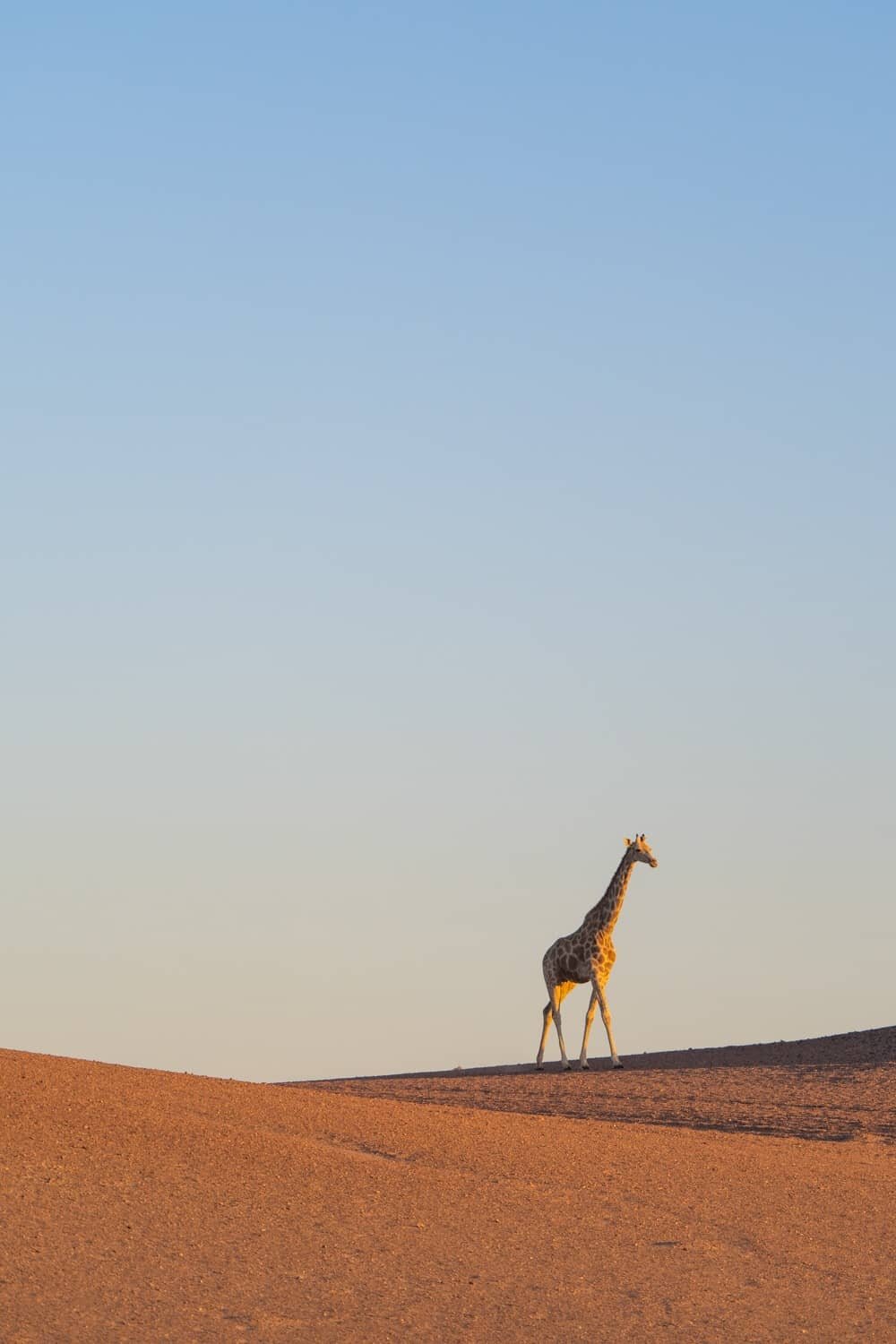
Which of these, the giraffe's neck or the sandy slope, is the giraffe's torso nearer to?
the giraffe's neck

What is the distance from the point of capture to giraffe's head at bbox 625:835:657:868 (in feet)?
106

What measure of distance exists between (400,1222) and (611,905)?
57.4ft

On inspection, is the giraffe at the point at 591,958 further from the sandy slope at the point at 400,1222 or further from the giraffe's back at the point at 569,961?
the sandy slope at the point at 400,1222

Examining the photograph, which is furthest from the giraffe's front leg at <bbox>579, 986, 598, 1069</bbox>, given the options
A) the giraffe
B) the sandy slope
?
the sandy slope

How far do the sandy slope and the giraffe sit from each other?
977 centimetres

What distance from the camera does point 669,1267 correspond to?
14086mm

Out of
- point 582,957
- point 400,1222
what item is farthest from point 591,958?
point 400,1222

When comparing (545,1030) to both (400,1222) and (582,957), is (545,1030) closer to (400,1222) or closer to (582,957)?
(582,957)

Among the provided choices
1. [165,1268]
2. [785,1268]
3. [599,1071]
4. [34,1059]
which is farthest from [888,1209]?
[599,1071]

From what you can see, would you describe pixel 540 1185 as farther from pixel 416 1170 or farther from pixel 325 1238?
pixel 325 1238

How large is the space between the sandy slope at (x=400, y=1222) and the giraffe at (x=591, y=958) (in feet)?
32.1

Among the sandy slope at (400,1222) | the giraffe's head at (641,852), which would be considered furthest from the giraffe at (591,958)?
the sandy slope at (400,1222)

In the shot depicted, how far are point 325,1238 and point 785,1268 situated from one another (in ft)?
12.9

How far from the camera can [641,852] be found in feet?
106
